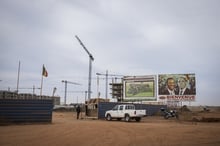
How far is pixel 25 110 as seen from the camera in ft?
84.4

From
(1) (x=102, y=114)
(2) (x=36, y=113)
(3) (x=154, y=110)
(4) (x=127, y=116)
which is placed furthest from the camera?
(3) (x=154, y=110)

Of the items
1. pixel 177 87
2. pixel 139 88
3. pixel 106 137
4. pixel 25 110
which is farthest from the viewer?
pixel 139 88

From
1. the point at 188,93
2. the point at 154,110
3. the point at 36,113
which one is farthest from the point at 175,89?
the point at 36,113

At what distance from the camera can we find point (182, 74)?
178ft

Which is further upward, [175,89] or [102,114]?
[175,89]

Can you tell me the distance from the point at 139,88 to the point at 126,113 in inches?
1057

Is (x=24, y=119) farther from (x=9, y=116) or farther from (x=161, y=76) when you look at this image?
(x=161, y=76)

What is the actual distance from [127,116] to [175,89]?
81.1ft

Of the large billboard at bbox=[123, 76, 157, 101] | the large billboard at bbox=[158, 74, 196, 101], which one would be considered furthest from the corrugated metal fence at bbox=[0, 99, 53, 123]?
the large billboard at bbox=[123, 76, 157, 101]

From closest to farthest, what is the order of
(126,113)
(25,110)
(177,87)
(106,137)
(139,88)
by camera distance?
1. (106,137)
2. (25,110)
3. (126,113)
4. (177,87)
5. (139,88)

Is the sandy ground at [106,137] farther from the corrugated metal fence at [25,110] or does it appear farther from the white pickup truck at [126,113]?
the white pickup truck at [126,113]

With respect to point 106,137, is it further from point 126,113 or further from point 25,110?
point 126,113

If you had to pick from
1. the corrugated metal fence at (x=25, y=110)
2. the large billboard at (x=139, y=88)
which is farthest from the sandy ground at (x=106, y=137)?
the large billboard at (x=139, y=88)

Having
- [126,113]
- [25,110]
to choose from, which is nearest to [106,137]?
[25,110]
